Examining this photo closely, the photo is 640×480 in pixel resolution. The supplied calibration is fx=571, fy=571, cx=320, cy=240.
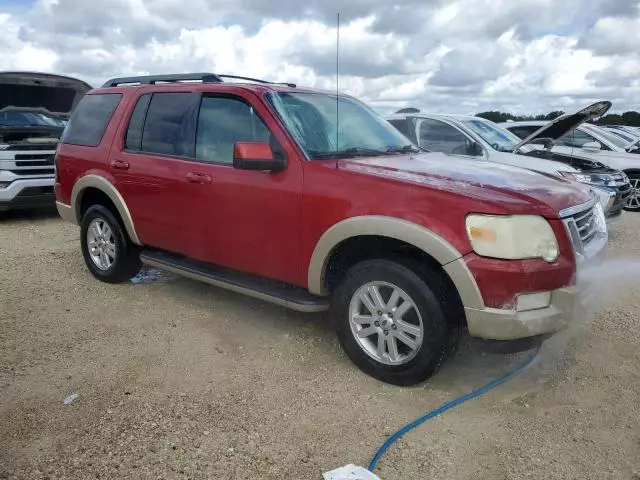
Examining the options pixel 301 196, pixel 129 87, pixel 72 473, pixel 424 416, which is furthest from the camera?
pixel 129 87

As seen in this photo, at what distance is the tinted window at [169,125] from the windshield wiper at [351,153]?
1.20m

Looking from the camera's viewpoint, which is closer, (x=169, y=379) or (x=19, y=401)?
(x=19, y=401)

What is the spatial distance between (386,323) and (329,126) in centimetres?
160

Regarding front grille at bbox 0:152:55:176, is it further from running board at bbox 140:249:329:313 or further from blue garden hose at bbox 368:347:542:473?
blue garden hose at bbox 368:347:542:473

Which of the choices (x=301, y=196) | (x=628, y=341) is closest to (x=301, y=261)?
(x=301, y=196)

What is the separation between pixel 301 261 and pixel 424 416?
1.26m

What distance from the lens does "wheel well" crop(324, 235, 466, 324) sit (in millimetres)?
3342

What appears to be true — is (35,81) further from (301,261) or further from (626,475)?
(626,475)

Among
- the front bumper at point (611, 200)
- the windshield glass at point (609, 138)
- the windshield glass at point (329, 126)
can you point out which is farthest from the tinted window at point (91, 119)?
the windshield glass at point (609, 138)

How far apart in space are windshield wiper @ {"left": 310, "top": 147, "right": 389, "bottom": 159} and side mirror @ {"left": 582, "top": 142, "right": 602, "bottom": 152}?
722 centimetres

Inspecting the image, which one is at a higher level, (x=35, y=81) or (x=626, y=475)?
(x=35, y=81)

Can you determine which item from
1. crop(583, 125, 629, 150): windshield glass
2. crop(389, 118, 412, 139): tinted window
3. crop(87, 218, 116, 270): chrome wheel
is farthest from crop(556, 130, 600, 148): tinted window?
crop(87, 218, 116, 270): chrome wheel

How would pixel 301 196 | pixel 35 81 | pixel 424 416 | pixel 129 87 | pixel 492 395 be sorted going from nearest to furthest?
pixel 424 416
pixel 492 395
pixel 301 196
pixel 129 87
pixel 35 81

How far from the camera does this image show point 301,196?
3732mm
